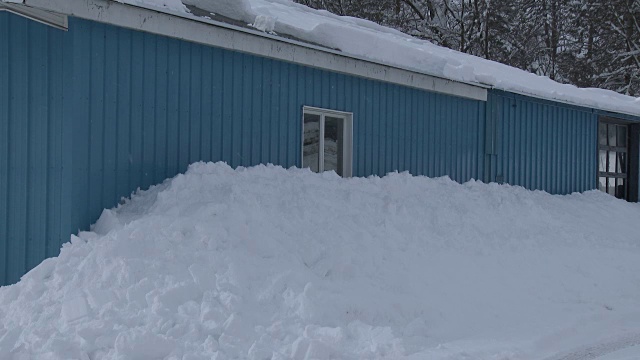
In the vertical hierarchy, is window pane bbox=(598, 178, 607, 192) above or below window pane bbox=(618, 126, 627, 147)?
below

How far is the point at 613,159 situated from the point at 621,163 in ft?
1.49

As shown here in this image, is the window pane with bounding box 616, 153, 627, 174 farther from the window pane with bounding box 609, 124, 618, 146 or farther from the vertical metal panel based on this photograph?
the vertical metal panel

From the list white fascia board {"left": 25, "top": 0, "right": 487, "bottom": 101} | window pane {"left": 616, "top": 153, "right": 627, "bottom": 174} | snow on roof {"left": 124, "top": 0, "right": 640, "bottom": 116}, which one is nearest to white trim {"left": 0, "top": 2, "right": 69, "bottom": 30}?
white fascia board {"left": 25, "top": 0, "right": 487, "bottom": 101}

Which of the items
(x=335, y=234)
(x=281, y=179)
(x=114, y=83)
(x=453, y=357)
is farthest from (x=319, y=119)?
(x=453, y=357)

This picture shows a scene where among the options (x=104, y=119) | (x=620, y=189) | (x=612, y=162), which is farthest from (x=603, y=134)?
(x=104, y=119)

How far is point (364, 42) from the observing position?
448 inches

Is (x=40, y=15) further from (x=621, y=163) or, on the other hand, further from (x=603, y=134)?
(x=621, y=163)

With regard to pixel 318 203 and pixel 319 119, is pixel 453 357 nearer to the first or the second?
pixel 318 203

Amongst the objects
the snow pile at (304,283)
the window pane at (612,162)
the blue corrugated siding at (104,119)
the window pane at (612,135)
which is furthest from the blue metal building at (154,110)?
the window pane at (612,135)

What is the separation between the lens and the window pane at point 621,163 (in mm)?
18578

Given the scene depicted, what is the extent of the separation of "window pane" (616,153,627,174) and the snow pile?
324 inches

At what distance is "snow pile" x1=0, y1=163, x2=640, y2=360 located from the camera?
6.34 meters

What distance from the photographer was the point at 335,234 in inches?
343

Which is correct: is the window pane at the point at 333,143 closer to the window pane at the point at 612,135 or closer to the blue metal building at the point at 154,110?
the blue metal building at the point at 154,110
